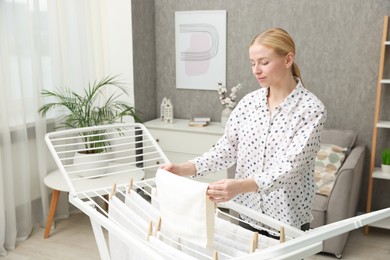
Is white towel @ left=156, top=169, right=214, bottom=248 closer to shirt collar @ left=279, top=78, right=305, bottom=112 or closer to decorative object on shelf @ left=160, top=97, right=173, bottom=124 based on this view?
shirt collar @ left=279, top=78, right=305, bottom=112

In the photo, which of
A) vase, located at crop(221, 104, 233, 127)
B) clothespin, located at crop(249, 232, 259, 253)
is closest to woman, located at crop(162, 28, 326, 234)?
clothespin, located at crop(249, 232, 259, 253)

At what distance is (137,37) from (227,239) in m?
2.89

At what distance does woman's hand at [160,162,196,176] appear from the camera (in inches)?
66.6

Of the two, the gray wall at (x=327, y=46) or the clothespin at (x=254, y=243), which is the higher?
the gray wall at (x=327, y=46)

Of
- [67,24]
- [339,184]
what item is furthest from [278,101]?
[67,24]

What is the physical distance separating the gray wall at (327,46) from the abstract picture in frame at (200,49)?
0.22 feet

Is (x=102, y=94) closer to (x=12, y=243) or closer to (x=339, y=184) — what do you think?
(x=12, y=243)

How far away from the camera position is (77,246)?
10.6ft

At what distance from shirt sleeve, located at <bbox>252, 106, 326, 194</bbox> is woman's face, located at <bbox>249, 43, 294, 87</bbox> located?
17 cm

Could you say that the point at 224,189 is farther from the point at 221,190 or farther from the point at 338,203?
the point at 338,203

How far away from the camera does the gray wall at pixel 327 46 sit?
353 cm

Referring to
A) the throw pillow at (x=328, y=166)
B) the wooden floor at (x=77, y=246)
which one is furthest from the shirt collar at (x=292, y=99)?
the wooden floor at (x=77, y=246)

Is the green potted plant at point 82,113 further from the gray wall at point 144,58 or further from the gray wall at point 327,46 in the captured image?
the gray wall at point 327,46

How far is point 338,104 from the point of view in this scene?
3.69 metres
